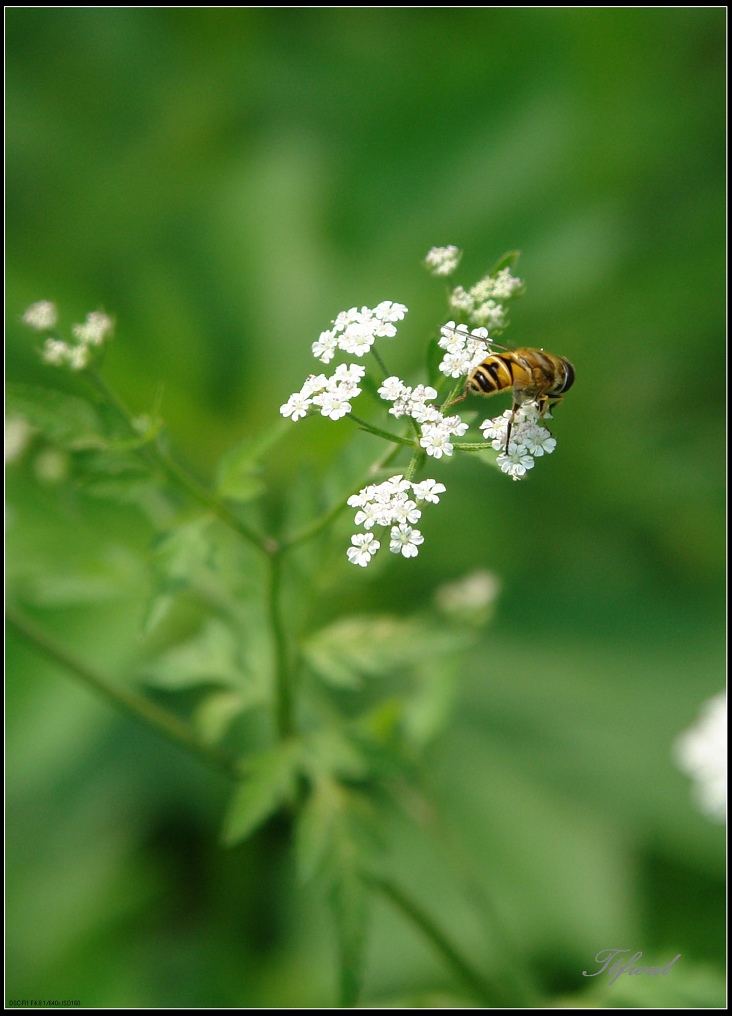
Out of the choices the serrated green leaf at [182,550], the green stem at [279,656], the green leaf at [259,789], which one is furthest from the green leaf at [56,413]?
the green leaf at [259,789]

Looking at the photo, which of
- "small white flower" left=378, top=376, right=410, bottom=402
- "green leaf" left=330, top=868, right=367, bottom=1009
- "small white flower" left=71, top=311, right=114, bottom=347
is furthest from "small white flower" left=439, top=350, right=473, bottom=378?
"green leaf" left=330, top=868, right=367, bottom=1009

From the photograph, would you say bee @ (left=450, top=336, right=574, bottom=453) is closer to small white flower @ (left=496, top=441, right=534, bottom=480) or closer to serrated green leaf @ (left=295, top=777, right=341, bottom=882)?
small white flower @ (left=496, top=441, right=534, bottom=480)

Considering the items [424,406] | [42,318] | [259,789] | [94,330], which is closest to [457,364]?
[424,406]

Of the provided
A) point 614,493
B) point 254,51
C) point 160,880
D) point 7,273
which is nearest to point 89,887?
point 160,880

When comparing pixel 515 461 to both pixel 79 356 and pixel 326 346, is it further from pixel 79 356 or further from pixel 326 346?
pixel 79 356

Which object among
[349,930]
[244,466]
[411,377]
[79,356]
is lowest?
[349,930]

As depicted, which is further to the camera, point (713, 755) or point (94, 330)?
point (713, 755)

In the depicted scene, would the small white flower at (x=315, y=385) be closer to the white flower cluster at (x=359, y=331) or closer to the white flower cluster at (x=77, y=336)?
the white flower cluster at (x=359, y=331)
